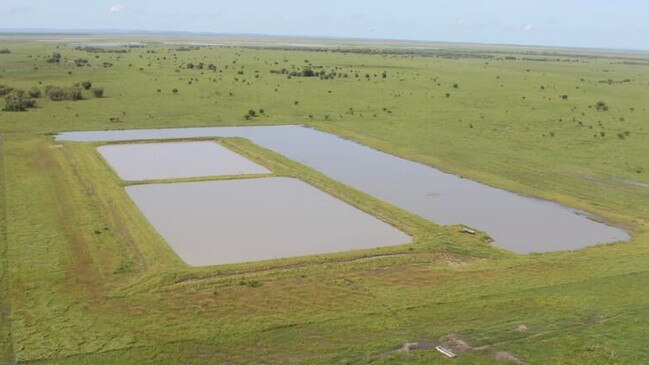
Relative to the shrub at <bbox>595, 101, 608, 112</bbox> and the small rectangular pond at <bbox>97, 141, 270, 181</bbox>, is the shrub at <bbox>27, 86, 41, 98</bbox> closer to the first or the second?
the small rectangular pond at <bbox>97, 141, 270, 181</bbox>

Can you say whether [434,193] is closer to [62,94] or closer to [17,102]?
[17,102]

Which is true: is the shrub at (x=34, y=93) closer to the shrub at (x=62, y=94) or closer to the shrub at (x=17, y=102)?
the shrub at (x=62, y=94)

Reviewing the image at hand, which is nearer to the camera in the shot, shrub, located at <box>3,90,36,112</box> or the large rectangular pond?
the large rectangular pond

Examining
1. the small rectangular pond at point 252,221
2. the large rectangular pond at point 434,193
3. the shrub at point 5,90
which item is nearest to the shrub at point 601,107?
the large rectangular pond at point 434,193

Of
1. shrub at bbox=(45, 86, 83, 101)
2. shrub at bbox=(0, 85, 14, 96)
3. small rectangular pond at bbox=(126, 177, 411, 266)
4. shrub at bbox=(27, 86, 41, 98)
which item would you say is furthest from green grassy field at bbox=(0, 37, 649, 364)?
shrub at bbox=(0, 85, 14, 96)

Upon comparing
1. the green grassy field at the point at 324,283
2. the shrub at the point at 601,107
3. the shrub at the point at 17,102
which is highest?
the shrub at the point at 601,107

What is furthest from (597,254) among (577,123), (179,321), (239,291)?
(577,123)
